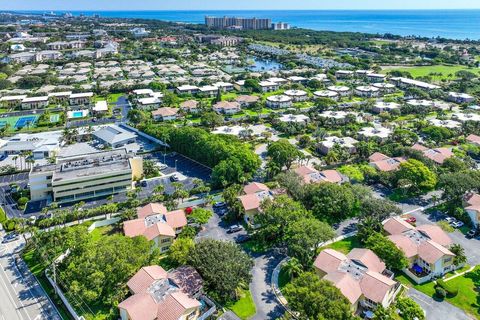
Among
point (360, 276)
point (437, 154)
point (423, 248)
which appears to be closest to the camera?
point (360, 276)

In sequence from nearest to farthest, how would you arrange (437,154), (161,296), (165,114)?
(161,296)
(437,154)
(165,114)

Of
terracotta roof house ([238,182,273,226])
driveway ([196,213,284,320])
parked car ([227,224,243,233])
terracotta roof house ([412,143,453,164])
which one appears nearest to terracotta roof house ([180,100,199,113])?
terracotta roof house ([238,182,273,226])

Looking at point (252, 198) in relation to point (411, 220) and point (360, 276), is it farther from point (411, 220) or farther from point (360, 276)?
point (411, 220)

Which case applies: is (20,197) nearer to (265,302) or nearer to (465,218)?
(265,302)

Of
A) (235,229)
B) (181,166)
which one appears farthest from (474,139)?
(181,166)

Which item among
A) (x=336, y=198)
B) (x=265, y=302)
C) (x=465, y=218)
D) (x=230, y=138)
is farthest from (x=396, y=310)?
(x=230, y=138)

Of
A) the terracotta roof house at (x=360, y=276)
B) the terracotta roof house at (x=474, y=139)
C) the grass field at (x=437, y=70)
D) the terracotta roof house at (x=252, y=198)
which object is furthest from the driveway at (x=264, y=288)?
the grass field at (x=437, y=70)

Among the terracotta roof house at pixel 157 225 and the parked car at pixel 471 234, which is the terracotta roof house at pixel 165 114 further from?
the parked car at pixel 471 234

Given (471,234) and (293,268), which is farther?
(471,234)
